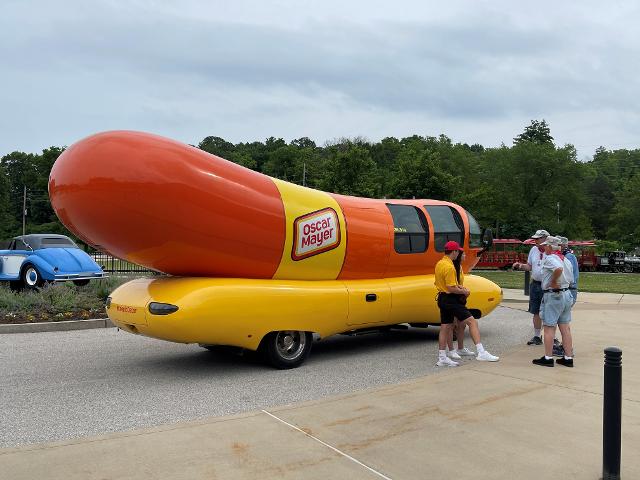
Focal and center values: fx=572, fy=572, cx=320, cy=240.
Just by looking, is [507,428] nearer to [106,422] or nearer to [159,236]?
[106,422]

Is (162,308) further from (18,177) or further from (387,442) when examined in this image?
(18,177)

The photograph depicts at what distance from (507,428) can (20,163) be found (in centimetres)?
9514

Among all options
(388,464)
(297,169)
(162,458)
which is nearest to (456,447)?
(388,464)

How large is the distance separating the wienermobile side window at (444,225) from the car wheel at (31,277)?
10801 millimetres

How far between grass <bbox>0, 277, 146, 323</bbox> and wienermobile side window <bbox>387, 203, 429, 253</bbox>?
6.32m

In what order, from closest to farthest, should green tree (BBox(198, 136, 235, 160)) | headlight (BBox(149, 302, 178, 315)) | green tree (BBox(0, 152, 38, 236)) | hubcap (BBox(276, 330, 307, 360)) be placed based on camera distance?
headlight (BBox(149, 302, 178, 315)), hubcap (BBox(276, 330, 307, 360)), green tree (BBox(0, 152, 38, 236)), green tree (BBox(198, 136, 235, 160))

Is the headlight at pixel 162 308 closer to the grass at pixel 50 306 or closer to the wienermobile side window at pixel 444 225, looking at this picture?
the wienermobile side window at pixel 444 225

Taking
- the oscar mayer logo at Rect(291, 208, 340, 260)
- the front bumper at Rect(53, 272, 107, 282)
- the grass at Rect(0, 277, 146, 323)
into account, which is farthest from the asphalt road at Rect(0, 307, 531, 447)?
the front bumper at Rect(53, 272, 107, 282)

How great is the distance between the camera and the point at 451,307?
24.6 feet

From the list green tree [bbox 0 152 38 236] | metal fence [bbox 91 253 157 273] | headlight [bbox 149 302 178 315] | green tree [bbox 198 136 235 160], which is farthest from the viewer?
green tree [bbox 198 136 235 160]

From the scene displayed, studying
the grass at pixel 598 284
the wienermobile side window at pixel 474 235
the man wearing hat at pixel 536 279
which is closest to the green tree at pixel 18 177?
the grass at pixel 598 284

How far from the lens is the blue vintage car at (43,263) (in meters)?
14.7

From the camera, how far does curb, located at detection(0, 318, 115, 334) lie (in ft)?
33.1

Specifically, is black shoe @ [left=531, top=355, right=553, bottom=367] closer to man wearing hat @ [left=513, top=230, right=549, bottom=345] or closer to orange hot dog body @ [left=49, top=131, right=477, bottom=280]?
man wearing hat @ [left=513, top=230, right=549, bottom=345]
